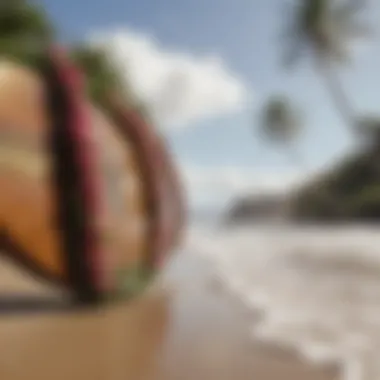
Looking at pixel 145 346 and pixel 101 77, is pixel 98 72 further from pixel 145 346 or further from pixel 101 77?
pixel 145 346

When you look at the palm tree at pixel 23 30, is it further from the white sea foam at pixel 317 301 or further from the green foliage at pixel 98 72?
the white sea foam at pixel 317 301

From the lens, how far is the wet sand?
245 centimetres

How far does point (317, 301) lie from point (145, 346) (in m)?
1.82

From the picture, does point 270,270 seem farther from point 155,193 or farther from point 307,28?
point 307,28

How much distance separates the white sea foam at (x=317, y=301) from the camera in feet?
9.41

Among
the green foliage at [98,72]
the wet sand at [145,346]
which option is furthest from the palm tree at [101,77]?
the wet sand at [145,346]

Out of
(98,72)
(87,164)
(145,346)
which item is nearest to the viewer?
(145,346)

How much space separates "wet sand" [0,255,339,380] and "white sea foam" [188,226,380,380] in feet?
0.46

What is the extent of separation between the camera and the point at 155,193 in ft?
12.3

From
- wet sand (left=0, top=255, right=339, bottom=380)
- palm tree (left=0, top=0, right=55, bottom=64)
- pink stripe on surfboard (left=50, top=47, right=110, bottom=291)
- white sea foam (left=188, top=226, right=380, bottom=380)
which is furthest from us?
palm tree (left=0, top=0, right=55, bottom=64)

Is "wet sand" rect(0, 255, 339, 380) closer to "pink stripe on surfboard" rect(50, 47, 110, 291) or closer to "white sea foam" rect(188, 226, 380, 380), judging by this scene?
"white sea foam" rect(188, 226, 380, 380)

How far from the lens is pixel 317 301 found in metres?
4.35

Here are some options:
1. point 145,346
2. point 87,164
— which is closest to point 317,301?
point 145,346

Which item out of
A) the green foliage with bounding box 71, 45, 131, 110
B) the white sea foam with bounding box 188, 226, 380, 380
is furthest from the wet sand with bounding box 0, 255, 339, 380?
the green foliage with bounding box 71, 45, 131, 110
